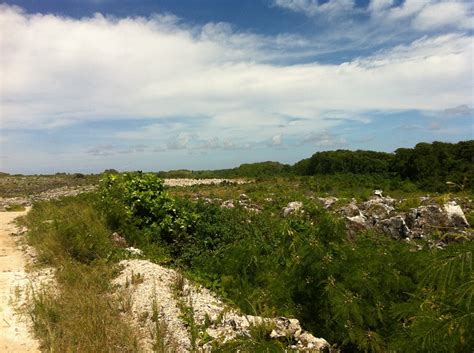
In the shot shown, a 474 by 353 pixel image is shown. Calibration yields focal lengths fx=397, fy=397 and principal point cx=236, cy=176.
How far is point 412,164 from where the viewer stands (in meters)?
30.2

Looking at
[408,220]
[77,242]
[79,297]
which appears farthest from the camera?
[408,220]

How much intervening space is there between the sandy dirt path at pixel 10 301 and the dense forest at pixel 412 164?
1577 cm

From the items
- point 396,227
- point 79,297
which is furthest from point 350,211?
point 79,297

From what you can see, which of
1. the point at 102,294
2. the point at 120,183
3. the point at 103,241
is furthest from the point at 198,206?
the point at 102,294

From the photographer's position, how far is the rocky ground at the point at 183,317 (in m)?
4.86

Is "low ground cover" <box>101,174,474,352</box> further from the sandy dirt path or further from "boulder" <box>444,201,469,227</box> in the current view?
"boulder" <box>444,201,469,227</box>

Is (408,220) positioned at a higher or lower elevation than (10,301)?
higher

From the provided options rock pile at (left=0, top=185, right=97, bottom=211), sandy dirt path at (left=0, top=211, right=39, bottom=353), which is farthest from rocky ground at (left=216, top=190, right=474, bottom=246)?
rock pile at (left=0, top=185, right=97, bottom=211)

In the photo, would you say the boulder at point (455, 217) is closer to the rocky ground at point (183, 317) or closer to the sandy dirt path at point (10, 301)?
the rocky ground at point (183, 317)

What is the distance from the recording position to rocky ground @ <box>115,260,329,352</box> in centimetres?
486

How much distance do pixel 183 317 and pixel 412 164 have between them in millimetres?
28284

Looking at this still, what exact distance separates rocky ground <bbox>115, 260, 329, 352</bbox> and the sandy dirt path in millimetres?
1460

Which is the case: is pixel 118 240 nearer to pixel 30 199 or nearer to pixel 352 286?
pixel 352 286

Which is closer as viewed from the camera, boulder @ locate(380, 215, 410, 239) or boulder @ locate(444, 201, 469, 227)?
boulder @ locate(444, 201, 469, 227)
